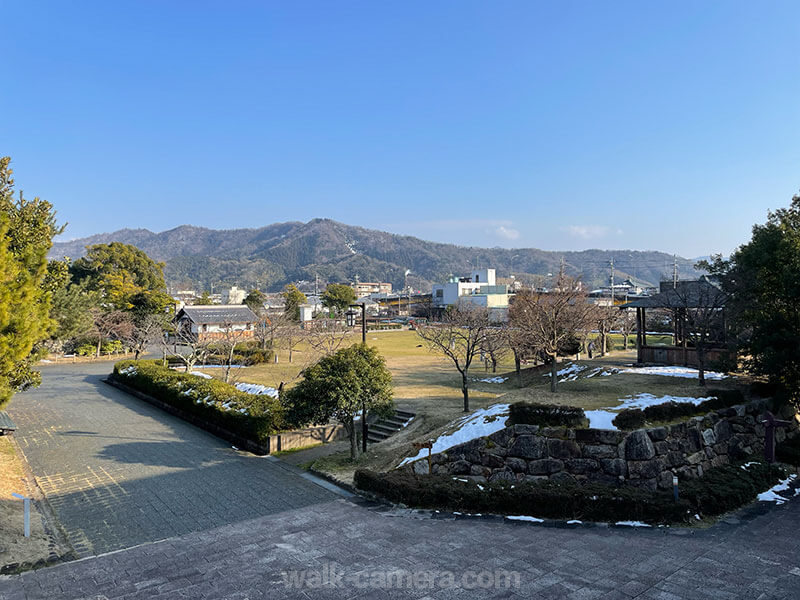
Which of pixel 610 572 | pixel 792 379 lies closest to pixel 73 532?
pixel 610 572

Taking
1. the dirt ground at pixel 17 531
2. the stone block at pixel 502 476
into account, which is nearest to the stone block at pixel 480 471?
the stone block at pixel 502 476

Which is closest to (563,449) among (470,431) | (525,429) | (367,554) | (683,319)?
(525,429)

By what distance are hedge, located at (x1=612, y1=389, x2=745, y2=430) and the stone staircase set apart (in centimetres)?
759

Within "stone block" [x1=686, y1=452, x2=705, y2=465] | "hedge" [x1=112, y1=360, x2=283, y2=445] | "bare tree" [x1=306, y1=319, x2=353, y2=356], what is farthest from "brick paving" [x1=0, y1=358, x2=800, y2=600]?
"bare tree" [x1=306, y1=319, x2=353, y2=356]

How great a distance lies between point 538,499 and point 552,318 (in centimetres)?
987

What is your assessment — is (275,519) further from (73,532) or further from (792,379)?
(792,379)

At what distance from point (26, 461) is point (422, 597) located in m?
12.9

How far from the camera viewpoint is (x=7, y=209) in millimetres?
12445

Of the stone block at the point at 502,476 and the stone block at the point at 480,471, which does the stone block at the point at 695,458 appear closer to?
the stone block at the point at 502,476

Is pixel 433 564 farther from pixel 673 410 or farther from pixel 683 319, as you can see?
pixel 683 319

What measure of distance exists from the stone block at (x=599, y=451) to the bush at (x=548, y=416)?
539 mm

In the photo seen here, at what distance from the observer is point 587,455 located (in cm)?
1077

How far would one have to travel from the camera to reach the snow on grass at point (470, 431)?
11578mm

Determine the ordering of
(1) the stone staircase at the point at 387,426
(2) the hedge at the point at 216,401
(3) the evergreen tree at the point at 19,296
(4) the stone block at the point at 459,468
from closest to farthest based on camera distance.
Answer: (3) the evergreen tree at the point at 19,296 < (4) the stone block at the point at 459,468 < (2) the hedge at the point at 216,401 < (1) the stone staircase at the point at 387,426
